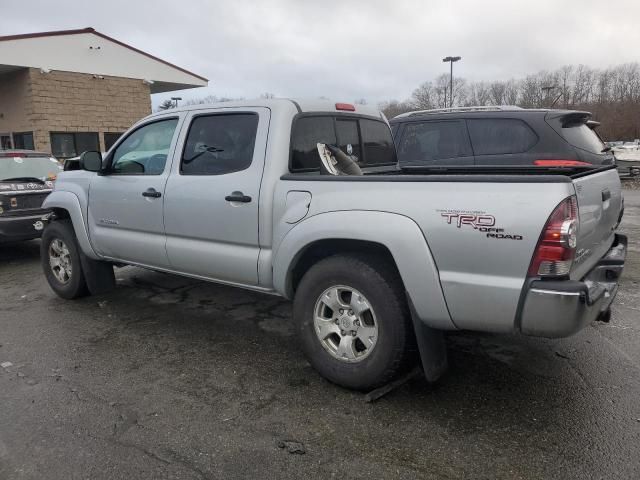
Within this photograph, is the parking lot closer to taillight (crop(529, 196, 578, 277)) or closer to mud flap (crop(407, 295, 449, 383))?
mud flap (crop(407, 295, 449, 383))

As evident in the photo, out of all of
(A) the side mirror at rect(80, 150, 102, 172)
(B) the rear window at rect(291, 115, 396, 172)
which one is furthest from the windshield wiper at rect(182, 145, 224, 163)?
(A) the side mirror at rect(80, 150, 102, 172)

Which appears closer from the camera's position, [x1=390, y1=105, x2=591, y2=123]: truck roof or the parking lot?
the parking lot

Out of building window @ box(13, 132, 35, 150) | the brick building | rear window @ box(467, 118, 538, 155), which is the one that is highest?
the brick building

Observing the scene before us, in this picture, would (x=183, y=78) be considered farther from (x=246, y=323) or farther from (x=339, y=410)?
(x=339, y=410)

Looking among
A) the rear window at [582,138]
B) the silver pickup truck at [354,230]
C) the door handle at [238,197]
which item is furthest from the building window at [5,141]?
the rear window at [582,138]

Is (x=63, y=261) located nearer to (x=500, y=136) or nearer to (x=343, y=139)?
(x=343, y=139)

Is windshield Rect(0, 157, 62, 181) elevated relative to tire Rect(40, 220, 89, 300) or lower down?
elevated

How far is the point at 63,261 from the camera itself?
18.3 feet

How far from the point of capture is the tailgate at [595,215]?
2.79 m

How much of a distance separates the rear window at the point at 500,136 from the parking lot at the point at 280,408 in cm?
230

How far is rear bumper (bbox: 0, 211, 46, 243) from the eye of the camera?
734cm

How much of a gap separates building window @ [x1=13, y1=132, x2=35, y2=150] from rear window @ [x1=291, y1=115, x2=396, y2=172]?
14880 mm

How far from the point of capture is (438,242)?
283cm

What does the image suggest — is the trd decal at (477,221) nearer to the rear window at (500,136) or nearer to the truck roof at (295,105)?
the truck roof at (295,105)
